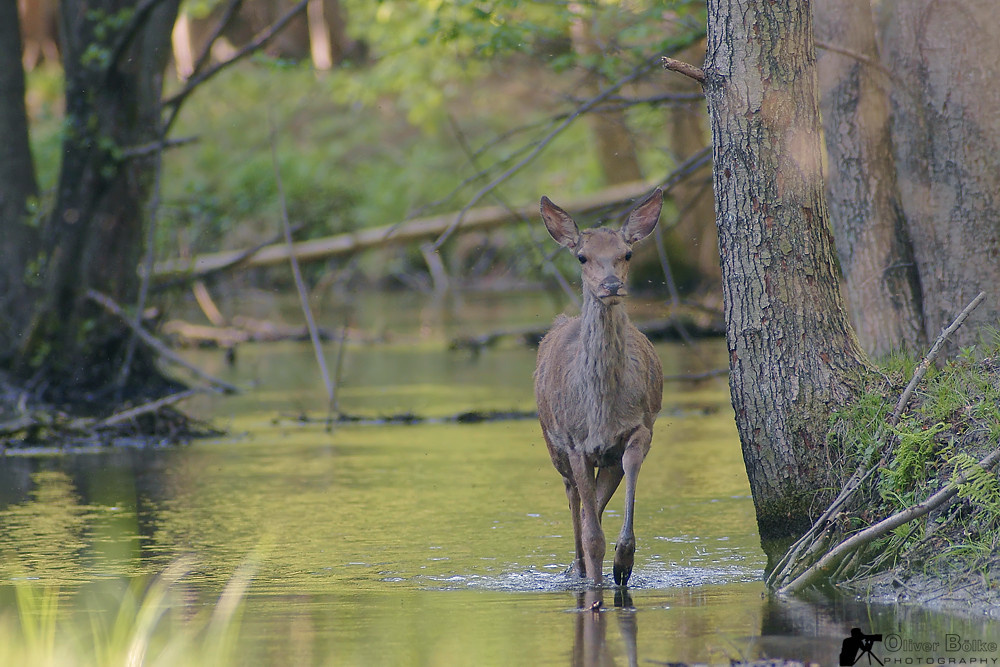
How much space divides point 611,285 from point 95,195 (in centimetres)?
859

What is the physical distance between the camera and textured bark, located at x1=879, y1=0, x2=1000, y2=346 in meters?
9.46

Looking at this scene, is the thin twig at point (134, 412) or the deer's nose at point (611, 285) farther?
the thin twig at point (134, 412)

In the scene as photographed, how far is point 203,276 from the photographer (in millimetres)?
16484

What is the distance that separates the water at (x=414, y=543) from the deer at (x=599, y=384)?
0.42 m

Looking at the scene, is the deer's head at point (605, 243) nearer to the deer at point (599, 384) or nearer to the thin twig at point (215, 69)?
the deer at point (599, 384)

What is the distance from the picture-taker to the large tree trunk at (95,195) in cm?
1494

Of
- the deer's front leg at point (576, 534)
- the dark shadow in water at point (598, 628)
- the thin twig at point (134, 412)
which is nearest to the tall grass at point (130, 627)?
the dark shadow in water at point (598, 628)

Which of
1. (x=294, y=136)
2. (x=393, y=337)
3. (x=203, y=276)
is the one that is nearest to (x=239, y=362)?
(x=393, y=337)

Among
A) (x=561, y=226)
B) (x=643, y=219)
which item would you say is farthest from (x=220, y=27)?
(x=643, y=219)

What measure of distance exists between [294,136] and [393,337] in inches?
979

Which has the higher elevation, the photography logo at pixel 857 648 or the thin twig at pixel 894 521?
the thin twig at pixel 894 521

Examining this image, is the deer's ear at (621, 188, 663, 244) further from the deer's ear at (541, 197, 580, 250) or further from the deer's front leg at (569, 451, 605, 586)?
the deer's front leg at (569, 451, 605, 586)

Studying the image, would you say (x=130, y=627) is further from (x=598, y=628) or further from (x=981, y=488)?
(x=981, y=488)

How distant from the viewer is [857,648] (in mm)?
6129
